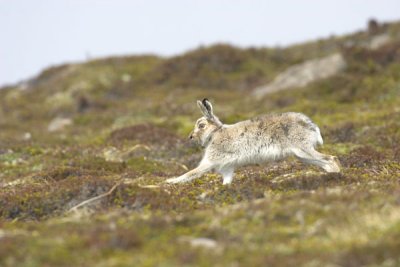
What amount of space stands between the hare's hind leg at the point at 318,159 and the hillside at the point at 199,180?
51 cm

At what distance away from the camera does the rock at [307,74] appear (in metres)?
38.9

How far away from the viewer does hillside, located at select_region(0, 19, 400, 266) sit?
9.45 m

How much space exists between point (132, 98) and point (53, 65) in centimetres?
1979

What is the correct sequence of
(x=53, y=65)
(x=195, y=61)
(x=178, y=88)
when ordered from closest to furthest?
(x=178, y=88)
(x=195, y=61)
(x=53, y=65)

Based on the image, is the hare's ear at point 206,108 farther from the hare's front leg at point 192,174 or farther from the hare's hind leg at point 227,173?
the hare's hind leg at point 227,173

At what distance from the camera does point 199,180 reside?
1680cm

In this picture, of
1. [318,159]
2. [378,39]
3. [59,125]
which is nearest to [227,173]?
[318,159]

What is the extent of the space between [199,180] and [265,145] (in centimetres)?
210

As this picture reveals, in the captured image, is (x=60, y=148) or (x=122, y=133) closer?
(x=60, y=148)

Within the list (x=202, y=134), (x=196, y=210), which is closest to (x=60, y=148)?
(x=202, y=134)

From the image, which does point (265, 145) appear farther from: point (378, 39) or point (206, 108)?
point (378, 39)

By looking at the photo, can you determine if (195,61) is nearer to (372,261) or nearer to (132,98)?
(132,98)

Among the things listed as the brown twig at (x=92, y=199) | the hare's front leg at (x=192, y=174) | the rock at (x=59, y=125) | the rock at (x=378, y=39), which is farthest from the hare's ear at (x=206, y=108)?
the rock at (x=378, y=39)

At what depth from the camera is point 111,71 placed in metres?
55.3
